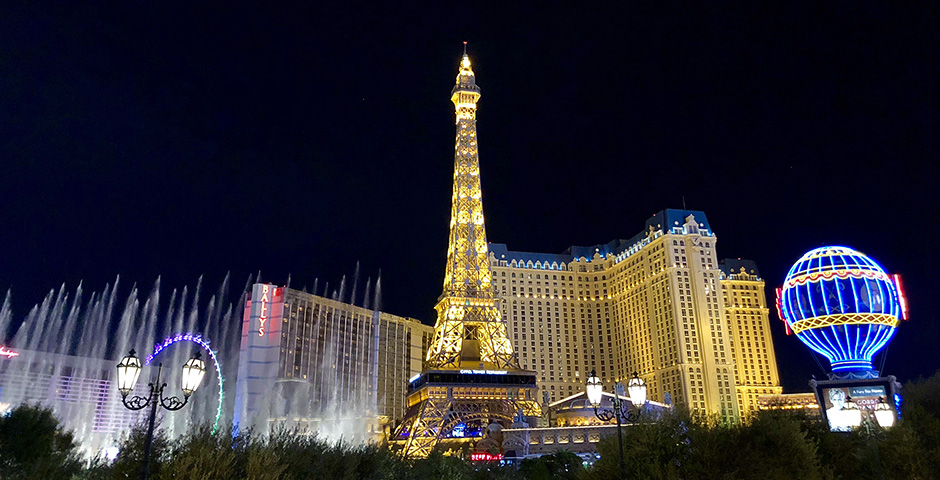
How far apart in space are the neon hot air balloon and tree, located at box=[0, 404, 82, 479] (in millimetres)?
58505

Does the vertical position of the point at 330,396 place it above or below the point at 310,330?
below

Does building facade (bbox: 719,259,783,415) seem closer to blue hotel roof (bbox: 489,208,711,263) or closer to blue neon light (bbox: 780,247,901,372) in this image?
blue hotel roof (bbox: 489,208,711,263)

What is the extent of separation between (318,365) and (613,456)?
3202 inches

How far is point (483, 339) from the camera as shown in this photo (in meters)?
72.9

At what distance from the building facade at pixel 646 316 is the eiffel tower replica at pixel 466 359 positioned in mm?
32247

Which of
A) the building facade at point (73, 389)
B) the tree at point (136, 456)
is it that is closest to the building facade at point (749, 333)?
the building facade at point (73, 389)

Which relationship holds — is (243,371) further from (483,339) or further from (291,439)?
(291,439)

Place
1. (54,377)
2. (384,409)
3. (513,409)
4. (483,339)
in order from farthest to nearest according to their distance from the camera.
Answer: (384,409) < (54,377) < (483,339) < (513,409)

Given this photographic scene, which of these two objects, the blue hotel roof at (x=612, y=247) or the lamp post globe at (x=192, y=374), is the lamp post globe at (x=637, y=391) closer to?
the lamp post globe at (x=192, y=374)

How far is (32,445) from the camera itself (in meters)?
28.9

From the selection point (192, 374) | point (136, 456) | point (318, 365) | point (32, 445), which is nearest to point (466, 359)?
point (318, 365)

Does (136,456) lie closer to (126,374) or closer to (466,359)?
(126,374)

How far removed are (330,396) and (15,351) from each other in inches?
1566

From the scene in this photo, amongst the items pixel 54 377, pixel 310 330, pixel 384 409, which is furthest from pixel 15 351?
pixel 384 409
